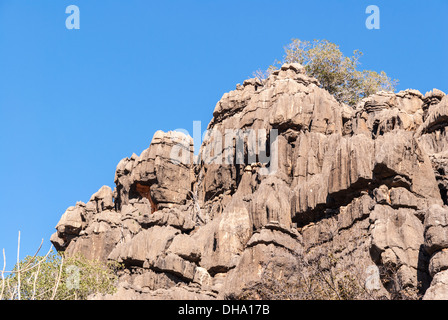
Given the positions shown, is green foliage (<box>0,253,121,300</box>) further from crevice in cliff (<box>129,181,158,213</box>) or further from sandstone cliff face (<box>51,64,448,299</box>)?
crevice in cliff (<box>129,181,158,213</box>)

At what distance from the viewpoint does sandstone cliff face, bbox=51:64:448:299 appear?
34.9m

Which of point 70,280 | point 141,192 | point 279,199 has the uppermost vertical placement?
point 141,192

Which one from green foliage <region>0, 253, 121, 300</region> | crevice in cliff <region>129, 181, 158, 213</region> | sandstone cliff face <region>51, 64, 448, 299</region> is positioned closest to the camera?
sandstone cliff face <region>51, 64, 448, 299</region>

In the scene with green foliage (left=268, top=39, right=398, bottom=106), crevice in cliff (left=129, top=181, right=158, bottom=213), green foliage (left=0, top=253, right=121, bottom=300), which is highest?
green foliage (left=268, top=39, right=398, bottom=106)

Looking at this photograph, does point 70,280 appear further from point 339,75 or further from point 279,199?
point 339,75

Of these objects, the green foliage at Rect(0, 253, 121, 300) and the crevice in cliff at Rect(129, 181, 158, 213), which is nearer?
the green foliage at Rect(0, 253, 121, 300)

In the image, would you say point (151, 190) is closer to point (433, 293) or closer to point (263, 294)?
point (263, 294)

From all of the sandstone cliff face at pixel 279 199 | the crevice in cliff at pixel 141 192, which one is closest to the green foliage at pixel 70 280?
the sandstone cliff face at pixel 279 199

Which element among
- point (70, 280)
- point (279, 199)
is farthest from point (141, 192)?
Result: point (70, 280)

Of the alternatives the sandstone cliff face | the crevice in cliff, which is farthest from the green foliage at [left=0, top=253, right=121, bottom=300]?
the crevice in cliff

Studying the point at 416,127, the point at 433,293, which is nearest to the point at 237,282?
the point at 433,293

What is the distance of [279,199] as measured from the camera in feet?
146
